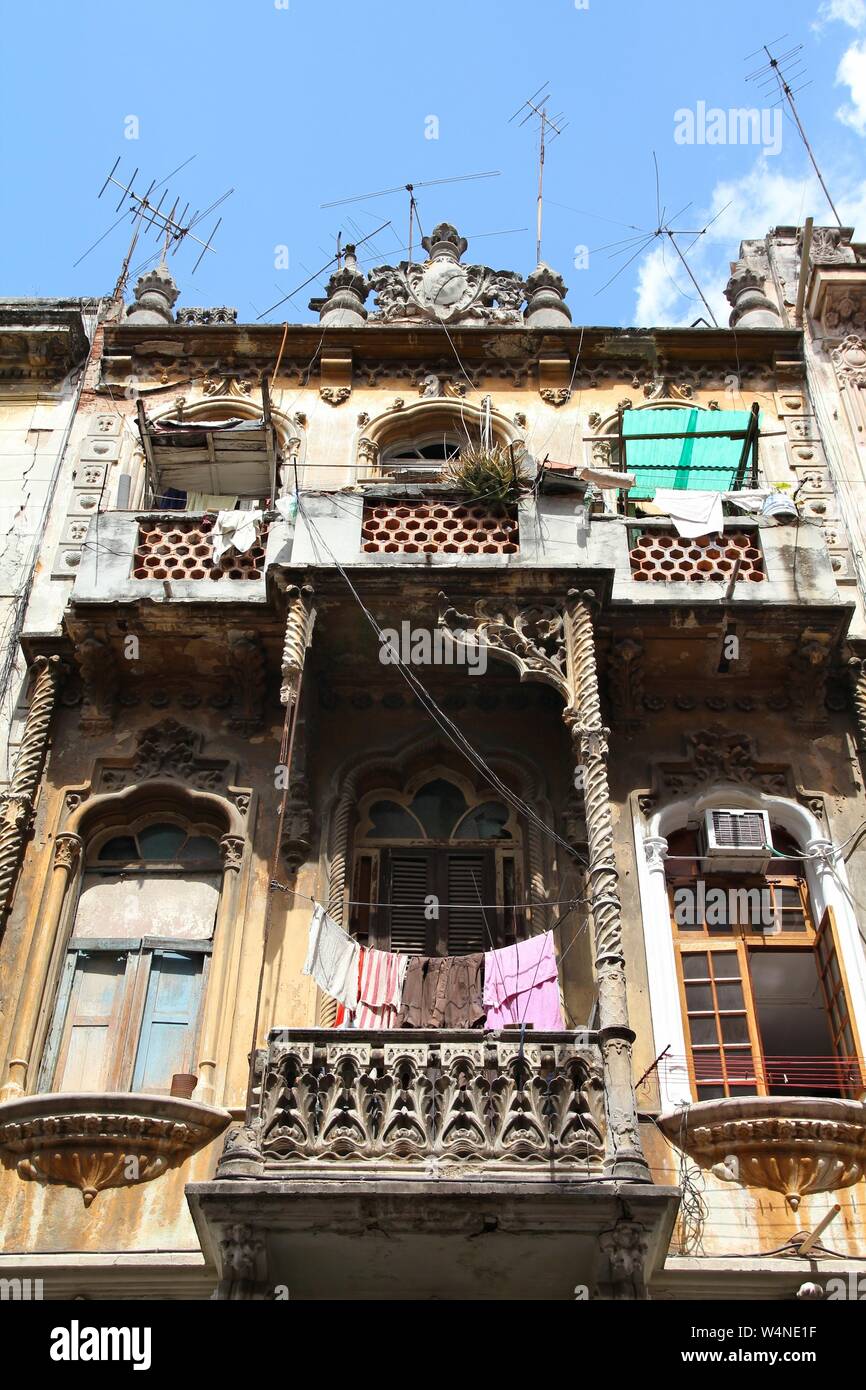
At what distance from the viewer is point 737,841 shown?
40.5 feet

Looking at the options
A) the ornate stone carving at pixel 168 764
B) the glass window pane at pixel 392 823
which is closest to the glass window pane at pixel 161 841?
the ornate stone carving at pixel 168 764

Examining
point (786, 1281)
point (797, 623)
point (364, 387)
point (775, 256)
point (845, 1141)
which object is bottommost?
point (786, 1281)

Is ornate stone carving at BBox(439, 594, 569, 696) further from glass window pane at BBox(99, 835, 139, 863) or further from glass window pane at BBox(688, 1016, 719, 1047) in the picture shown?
glass window pane at BBox(99, 835, 139, 863)

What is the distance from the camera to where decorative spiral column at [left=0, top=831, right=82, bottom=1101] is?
1099 centimetres

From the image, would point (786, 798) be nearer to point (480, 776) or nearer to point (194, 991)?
point (480, 776)

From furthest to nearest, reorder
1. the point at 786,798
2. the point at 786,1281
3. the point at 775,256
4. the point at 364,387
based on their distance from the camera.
Answer: the point at 775,256, the point at 364,387, the point at 786,798, the point at 786,1281

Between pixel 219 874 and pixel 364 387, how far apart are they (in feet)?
21.5

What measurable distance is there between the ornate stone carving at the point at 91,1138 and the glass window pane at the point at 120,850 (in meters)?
2.71

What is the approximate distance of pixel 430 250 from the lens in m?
18.6

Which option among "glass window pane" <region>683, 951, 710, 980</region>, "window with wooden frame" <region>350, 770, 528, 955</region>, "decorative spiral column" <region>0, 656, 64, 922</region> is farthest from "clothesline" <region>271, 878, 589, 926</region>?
"decorative spiral column" <region>0, 656, 64, 922</region>

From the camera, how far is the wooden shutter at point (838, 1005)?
1101 centimetres

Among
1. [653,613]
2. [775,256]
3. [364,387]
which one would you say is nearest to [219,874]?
[653,613]

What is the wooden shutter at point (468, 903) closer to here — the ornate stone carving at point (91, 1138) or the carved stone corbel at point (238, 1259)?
the ornate stone carving at point (91, 1138)

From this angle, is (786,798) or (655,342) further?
(655,342)
